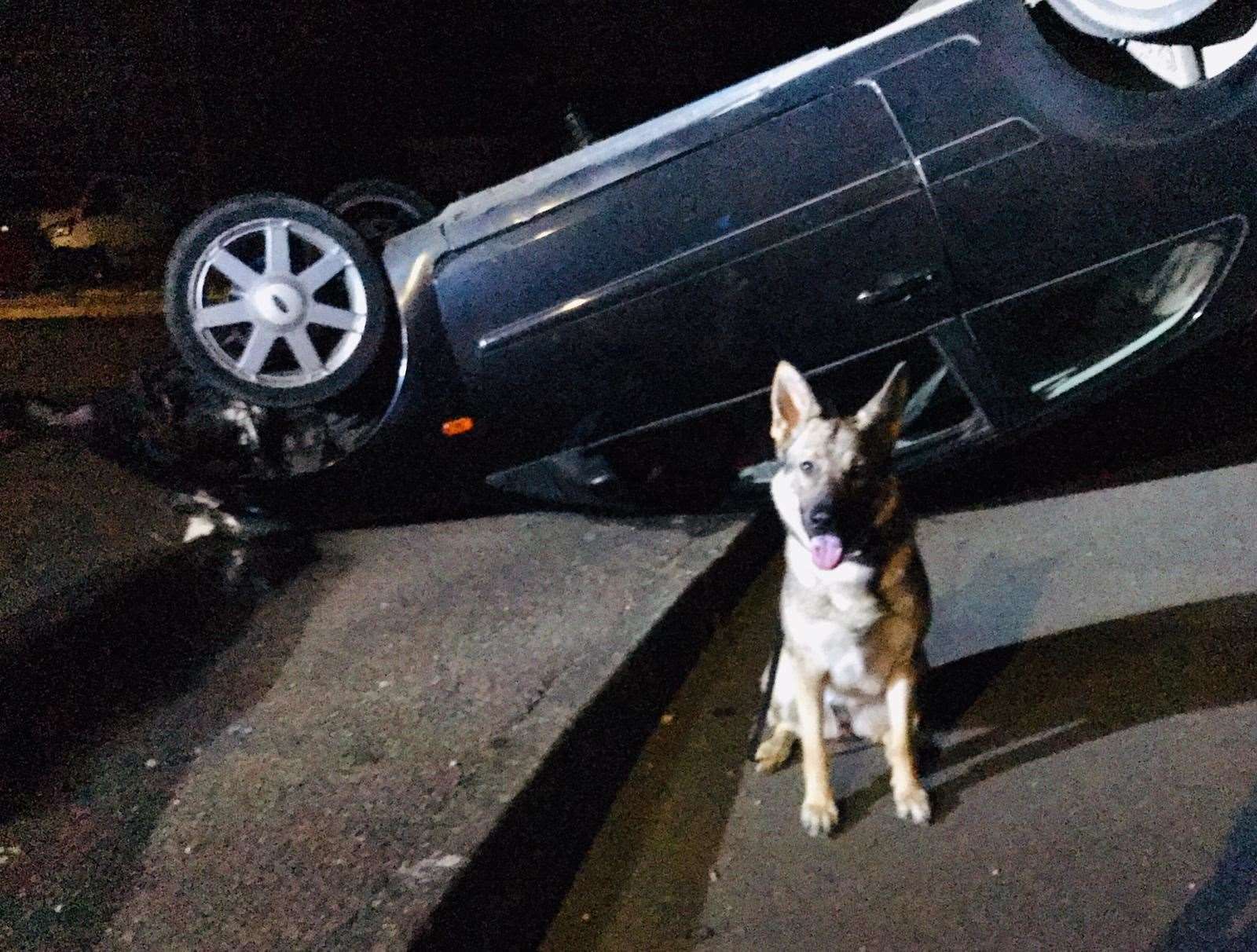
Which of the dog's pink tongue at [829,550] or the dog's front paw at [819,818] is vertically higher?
the dog's pink tongue at [829,550]

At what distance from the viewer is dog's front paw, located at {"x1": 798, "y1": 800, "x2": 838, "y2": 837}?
254 cm

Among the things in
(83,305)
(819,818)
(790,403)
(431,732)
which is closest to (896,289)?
(790,403)

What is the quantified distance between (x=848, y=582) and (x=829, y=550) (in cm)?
12

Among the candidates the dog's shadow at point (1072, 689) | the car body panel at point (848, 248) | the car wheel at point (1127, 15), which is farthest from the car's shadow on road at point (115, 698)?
the car wheel at point (1127, 15)

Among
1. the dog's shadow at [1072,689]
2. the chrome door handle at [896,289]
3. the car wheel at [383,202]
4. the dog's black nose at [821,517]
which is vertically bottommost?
the dog's shadow at [1072,689]

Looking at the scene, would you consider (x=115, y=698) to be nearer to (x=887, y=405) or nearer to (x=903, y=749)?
(x=903, y=749)

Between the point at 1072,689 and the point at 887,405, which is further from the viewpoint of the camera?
the point at 1072,689

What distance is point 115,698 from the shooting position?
2.99 meters

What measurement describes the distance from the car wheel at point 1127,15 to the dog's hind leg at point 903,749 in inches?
81.7

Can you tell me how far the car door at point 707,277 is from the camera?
3010mm

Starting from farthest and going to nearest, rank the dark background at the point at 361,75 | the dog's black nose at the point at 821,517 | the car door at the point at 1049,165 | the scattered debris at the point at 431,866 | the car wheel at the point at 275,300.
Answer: the dark background at the point at 361,75 < the car wheel at the point at 275,300 < the car door at the point at 1049,165 < the dog's black nose at the point at 821,517 < the scattered debris at the point at 431,866

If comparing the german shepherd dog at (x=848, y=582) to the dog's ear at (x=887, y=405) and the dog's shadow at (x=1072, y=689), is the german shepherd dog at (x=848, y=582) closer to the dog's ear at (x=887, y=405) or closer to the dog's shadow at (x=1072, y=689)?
the dog's ear at (x=887, y=405)

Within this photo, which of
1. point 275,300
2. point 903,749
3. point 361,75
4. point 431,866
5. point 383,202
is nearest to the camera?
point 431,866

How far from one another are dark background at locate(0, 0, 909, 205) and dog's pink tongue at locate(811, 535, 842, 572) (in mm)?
5743
